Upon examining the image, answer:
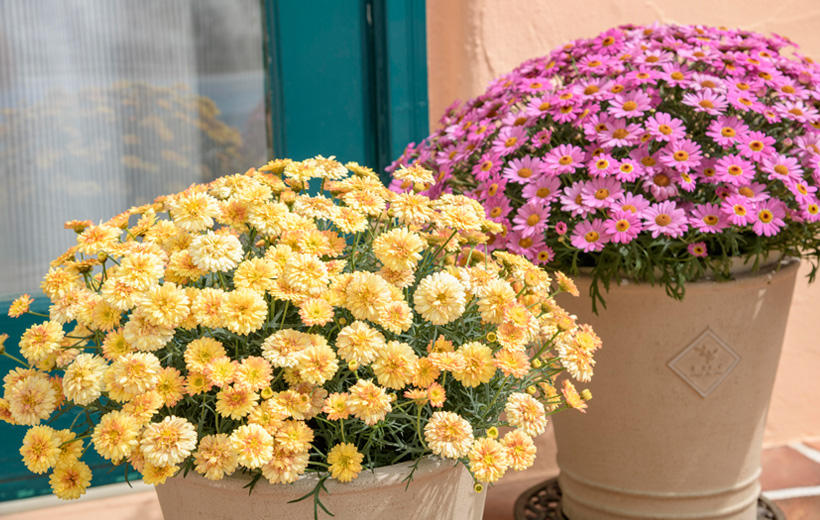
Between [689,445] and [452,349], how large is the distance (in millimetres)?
692

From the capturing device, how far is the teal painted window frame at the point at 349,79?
1761mm

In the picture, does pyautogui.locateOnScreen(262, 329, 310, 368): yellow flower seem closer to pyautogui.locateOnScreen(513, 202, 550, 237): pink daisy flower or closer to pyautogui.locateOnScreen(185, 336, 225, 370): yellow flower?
pyautogui.locateOnScreen(185, 336, 225, 370): yellow flower

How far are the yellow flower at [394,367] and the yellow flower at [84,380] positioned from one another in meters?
0.31

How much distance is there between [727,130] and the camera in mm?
1220

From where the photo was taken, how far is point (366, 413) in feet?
2.52

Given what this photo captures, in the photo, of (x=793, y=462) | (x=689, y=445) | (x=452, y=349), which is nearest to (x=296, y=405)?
(x=452, y=349)

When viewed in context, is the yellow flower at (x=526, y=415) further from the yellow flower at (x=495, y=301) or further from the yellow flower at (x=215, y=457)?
the yellow flower at (x=215, y=457)

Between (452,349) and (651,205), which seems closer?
(452,349)

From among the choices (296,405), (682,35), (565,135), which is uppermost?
(682,35)

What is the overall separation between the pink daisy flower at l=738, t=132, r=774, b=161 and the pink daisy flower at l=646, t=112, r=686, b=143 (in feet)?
0.33

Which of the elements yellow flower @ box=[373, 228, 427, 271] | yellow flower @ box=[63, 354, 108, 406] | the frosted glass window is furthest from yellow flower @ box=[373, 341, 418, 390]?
the frosted glass window

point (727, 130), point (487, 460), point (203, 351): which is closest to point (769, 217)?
point (727, 130)

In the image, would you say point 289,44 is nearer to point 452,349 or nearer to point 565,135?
point 565,135

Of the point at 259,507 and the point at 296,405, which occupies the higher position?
the point at 296,405
